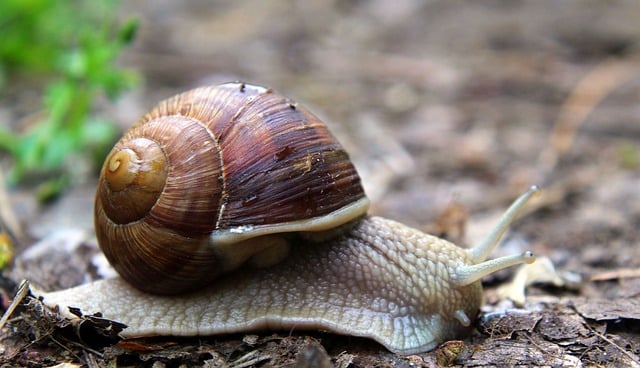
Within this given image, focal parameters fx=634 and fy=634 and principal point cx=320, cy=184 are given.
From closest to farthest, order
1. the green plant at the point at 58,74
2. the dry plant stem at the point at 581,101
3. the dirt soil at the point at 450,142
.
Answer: the dirt soil at the point at 450,142 < the green plant at the point at 58,74 < the dry plant stem at the point at 581,101

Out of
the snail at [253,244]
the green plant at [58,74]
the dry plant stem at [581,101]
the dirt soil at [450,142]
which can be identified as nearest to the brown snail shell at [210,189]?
the snail at [253,244]

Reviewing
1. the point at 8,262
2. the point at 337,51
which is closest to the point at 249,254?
A: the point at 8,262

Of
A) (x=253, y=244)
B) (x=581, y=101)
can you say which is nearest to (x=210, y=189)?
(x=253, y=244)

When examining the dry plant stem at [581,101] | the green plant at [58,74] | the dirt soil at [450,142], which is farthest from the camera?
the dry plant stem at [581,101]

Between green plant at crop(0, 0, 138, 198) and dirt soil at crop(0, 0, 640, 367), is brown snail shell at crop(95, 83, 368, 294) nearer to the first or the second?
dirt soil at crop(0, 0, 640, 367)

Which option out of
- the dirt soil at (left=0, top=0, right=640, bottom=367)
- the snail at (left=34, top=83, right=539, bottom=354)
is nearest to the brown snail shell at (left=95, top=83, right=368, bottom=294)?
the snail at (left=34, top=83, right=539, bottom=354)

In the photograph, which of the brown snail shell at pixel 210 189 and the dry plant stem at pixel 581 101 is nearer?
the brown snail shell at pixel 210 189

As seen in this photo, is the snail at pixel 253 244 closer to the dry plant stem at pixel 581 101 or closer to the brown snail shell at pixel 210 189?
the brown snail shell at pixel 210 189
